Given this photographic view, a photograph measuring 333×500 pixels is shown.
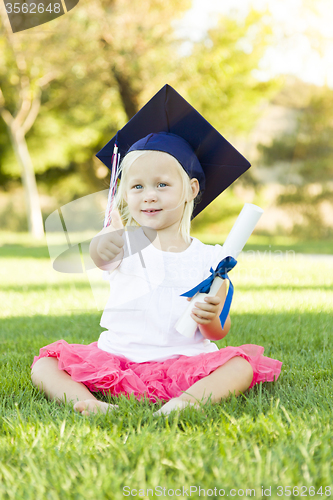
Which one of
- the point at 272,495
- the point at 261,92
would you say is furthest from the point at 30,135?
the point at 272,495

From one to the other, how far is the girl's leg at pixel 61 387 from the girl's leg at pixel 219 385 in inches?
9.3

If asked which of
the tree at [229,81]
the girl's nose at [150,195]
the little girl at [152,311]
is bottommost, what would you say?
the little girl at [152,311]

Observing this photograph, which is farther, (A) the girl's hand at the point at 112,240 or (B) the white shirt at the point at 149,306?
(B) the white shirt at the point at 149,306

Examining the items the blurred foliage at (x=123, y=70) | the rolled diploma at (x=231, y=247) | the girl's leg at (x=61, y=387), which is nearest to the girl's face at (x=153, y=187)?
the rolled diploma at (x=231, y=247)

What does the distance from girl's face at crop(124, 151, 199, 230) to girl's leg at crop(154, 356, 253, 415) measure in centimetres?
62

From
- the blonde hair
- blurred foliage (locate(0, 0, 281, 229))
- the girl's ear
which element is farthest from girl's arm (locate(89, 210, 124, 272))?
blurred foliage (locate(0, 0, 281, 229))

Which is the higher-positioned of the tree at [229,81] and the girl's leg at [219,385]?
the tree at [229,81]

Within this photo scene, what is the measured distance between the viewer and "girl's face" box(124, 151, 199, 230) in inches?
75.2

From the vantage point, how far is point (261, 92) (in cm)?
1557

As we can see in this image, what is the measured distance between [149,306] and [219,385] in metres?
0.42

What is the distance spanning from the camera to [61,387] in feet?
6.00

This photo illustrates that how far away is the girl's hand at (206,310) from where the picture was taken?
177cm

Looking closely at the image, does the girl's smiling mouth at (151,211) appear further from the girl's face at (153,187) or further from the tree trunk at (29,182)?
the tree trunk at (29,182)

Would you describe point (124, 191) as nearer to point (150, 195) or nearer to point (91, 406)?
point (150, 195)
